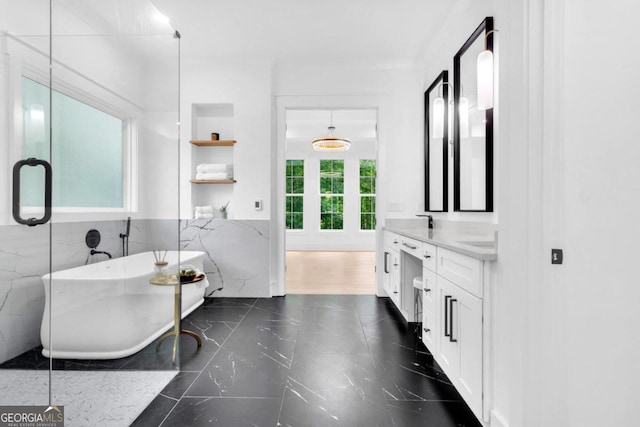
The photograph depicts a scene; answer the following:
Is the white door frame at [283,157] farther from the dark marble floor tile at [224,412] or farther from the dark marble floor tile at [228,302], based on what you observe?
the dark marble floor tile at [224,412]

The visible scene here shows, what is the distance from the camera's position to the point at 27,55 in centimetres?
143

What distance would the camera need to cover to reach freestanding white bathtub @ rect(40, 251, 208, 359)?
59.4 inches

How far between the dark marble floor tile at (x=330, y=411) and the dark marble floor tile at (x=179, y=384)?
2.00ft

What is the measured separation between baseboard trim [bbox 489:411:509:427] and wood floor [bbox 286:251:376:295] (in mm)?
2456

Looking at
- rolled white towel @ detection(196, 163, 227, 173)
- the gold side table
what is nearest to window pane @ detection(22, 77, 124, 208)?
the gold side table

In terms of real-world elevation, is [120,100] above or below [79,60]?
below

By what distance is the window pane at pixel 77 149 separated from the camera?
54.7 inches

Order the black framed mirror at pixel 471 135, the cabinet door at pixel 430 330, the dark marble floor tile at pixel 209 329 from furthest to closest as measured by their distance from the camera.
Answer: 1. the dark marble floor tile at pixel 209 329
2. the black framed mirror at pixel 471 135
3. the cabinet door at pixel 430 330

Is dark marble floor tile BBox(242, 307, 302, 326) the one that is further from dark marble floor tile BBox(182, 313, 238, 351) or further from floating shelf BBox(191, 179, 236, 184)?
floating shelf BBox(191, 179, 236, 184)

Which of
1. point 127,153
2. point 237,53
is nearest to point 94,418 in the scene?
point 127,153

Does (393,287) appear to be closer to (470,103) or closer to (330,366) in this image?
(330,366)

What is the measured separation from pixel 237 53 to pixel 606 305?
12.5ft

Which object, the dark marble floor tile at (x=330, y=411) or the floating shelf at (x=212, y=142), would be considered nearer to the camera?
the dark marble floor tile at (x=330, y=411)

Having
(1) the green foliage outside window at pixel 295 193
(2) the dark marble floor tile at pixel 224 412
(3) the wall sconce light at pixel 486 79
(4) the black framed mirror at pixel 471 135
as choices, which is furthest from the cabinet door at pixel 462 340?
(1) the green foliage outside window at pixel 295 193
